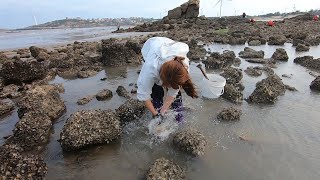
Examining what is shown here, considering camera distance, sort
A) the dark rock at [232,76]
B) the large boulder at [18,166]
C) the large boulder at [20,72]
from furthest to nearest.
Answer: the large boulder at [20,72]
the dark rock at [232,76]
the large boulder at [18,166]

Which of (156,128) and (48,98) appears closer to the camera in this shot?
(156,128)

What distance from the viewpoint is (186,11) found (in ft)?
166

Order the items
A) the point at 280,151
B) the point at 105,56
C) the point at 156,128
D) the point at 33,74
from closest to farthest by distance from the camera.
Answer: the point at 280,151
the point at 156,128
the point at 33,74
the point at 105,56

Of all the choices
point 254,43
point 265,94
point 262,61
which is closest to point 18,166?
point 265,94

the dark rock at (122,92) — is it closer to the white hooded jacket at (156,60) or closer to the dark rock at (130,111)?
the dark rock at (130,111)

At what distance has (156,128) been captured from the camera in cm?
543

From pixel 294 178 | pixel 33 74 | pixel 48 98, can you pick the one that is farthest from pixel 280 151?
pixel 33 74

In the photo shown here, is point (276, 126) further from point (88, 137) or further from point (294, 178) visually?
point (88, 137)

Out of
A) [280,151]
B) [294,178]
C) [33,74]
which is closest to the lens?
[294,178]

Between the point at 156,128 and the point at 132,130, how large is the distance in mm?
461

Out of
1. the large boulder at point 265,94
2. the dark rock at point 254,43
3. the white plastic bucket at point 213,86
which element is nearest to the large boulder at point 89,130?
the white plastic bucket at point 213,86

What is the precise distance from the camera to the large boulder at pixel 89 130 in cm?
468

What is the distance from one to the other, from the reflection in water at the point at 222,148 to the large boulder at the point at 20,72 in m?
2.86

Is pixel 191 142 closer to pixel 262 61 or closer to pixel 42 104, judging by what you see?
pixel 42 104
